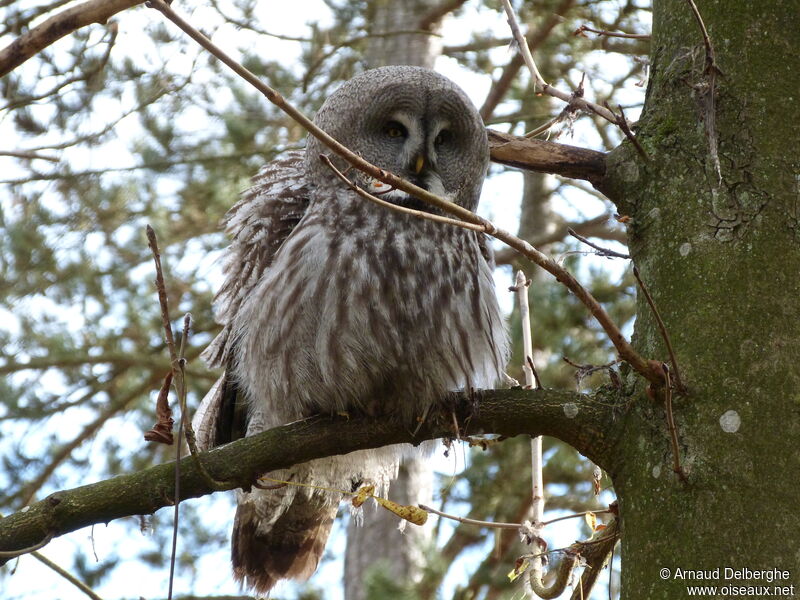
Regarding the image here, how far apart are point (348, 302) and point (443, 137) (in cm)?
93

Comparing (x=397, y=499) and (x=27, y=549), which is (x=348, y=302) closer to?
(x=27, y=549)

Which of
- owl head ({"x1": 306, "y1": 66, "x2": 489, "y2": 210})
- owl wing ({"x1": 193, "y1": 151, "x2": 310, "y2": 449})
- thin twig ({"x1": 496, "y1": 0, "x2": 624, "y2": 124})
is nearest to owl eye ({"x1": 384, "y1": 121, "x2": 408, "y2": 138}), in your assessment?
owl head ({"x1": 306, "y1": 66, "x2": 489, "y2": 210})

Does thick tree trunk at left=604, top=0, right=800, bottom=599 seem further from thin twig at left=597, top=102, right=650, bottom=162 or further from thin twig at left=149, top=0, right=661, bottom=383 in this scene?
thin twig at left=149, top=0, right=661, bottom=383

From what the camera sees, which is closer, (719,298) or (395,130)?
(719,298)

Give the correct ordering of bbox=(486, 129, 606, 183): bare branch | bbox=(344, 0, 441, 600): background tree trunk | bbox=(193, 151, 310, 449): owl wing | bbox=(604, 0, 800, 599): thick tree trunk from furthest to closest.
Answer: bbox=(344, 0, 441, 600): background tree trunk → bbox=(193, 151, 310, 449): owl wing → bbox=(486, 129, 606, 183): bare branch → bbox=(604, 0, 800, 599): thick tree trunk

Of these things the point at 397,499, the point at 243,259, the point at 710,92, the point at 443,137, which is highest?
the point at 443,137

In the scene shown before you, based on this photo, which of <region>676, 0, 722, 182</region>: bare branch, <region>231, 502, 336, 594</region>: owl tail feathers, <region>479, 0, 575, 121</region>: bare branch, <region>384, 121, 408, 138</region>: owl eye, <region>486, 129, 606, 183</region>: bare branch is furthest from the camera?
<region>479, 0, 575, 121</region>: bare branch

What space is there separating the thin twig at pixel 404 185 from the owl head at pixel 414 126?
5.19 ft

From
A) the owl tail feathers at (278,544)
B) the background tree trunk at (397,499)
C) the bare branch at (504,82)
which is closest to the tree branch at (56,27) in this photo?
the owl tail feathers at (278,544)

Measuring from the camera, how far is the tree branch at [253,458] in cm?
188

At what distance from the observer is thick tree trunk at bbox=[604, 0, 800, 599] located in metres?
1.64

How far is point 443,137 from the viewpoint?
3.20m

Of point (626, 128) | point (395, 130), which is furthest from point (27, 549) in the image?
point (395, 130)

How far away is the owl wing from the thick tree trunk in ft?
3.62
